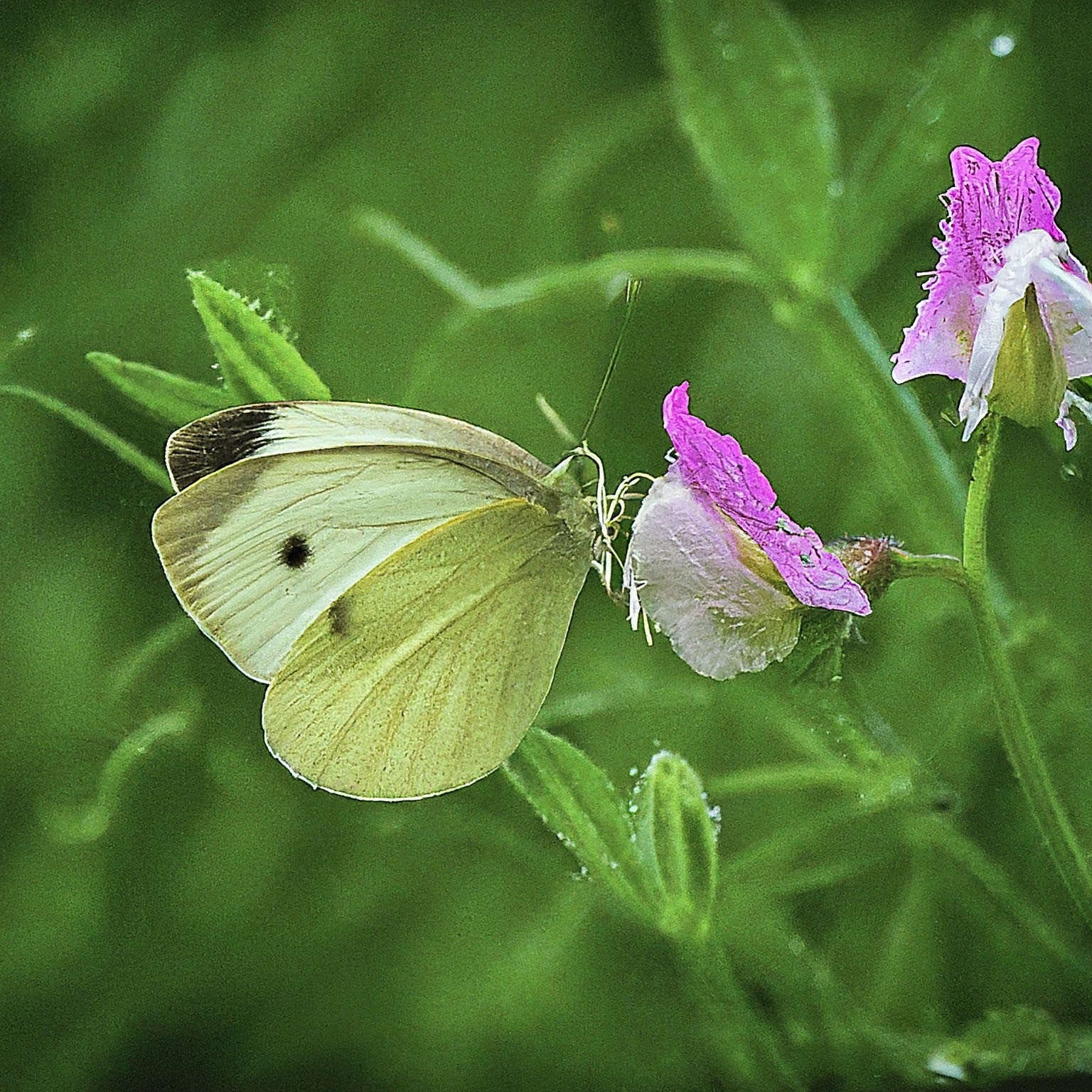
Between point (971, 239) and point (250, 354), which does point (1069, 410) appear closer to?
point (971, 239)

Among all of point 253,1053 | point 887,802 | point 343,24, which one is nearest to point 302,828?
point 253,1053

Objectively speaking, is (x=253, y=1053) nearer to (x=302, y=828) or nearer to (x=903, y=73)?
(x=302, y=828)

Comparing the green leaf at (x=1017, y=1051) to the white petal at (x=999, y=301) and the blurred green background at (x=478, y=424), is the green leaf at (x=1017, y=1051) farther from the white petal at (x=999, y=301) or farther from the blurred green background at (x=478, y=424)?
the white petal at (x=999, y=301)

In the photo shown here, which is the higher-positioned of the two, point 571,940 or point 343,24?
point 343,24

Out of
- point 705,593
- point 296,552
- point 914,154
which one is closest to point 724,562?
point 705,593

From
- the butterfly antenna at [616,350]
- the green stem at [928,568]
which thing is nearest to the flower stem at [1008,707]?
the green stem at [928,568]

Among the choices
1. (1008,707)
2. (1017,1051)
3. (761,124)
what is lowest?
(1017,1051)

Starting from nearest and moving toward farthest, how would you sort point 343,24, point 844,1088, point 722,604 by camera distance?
1. point 722,604
2. point 844,1088
3. point 343,24
